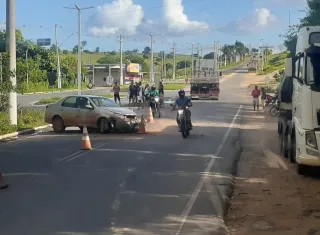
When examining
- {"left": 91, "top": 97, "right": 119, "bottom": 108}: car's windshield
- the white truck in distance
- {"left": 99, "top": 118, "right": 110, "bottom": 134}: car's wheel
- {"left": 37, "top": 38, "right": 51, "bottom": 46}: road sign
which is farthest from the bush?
{"left": 37, "top": 38, "right": 51, "bottom": 46}: road sign

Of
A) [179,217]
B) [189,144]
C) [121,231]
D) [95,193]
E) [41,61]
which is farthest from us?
[41,61]

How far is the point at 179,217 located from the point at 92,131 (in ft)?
45.7

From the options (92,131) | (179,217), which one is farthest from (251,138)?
(179,217)

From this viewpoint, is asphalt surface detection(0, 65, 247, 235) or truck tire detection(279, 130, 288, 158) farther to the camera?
truck tire detection(279, 130, 288, 158)

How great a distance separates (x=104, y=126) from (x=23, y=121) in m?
5.79

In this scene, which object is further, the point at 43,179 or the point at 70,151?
the point at 70,151

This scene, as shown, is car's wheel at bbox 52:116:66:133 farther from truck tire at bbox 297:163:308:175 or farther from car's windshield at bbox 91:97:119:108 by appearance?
truck tire at bbox 297:163:308:175

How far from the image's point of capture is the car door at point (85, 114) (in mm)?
20547

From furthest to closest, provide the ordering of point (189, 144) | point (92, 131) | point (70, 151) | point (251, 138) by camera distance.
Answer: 1. point (92, 131)
2. point (251, 138)
3. point (189, 144)
4. point (70, 151)

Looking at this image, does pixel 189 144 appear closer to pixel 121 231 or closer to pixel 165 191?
pixel 165 191

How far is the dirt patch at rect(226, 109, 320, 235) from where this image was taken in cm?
740

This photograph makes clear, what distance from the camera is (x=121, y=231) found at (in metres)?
6.87

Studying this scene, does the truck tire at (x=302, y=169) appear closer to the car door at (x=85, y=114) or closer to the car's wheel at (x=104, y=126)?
the car's wheel at (x=104, y=126)

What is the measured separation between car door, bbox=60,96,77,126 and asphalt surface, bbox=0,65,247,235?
355cm
